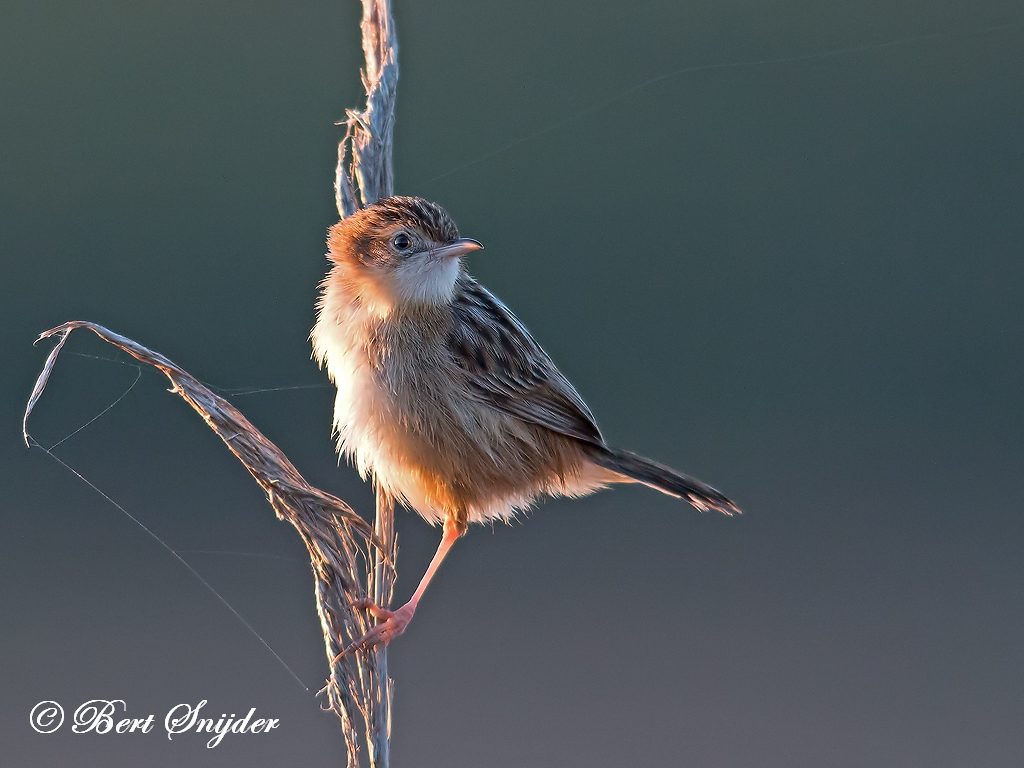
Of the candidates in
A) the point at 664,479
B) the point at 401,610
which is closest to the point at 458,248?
the point at 664,479

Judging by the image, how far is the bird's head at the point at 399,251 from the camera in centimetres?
308

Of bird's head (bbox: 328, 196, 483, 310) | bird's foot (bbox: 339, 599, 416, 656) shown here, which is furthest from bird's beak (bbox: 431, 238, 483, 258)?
bird's foot (bbox: 339, 599, 416, 656)

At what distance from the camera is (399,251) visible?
3105 millimetres

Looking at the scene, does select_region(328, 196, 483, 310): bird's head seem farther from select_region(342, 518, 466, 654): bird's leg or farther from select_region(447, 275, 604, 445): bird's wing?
select_region(342, 518, 466, 654): bird's leg

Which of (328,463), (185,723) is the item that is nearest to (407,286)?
(328,463)

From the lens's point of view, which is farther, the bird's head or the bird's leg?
the bird's head

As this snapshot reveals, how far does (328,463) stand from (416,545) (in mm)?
416

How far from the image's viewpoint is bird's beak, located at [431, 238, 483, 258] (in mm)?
3033

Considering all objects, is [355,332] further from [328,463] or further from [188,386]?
[188,386]

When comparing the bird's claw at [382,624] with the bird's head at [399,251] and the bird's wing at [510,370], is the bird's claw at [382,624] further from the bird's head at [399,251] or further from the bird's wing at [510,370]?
the bird's head at [399,251]

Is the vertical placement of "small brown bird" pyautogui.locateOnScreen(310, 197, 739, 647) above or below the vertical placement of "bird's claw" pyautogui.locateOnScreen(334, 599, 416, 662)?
above

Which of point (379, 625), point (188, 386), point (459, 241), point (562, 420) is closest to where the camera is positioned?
point (188, 386)

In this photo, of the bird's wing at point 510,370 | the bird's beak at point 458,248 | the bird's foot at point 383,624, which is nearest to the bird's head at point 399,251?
the bird's beak at point 458,248

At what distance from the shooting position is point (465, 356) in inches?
127
